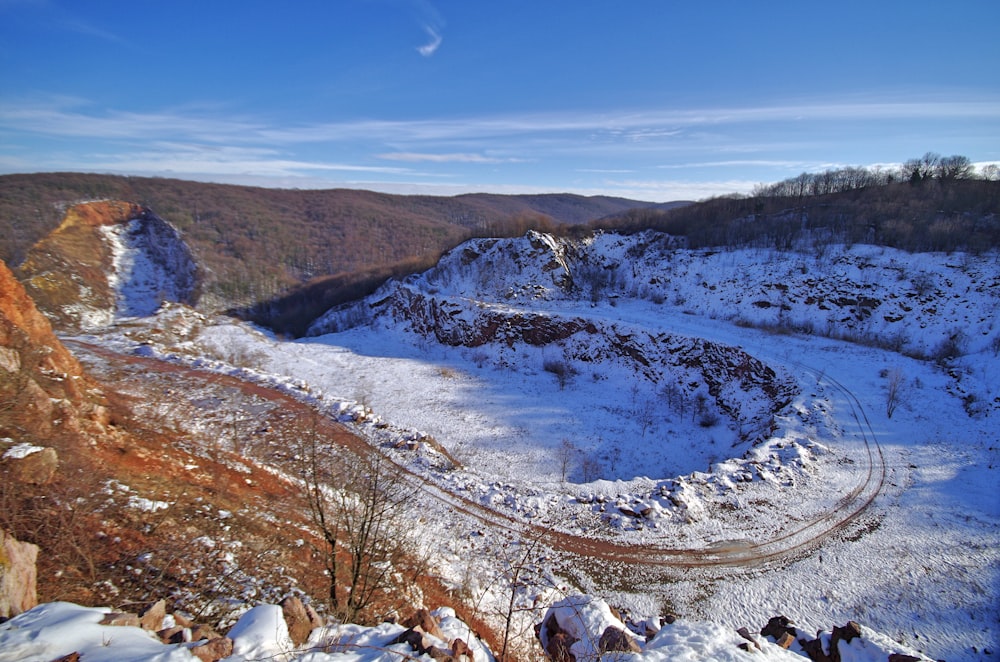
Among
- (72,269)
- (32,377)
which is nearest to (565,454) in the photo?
(32,377)

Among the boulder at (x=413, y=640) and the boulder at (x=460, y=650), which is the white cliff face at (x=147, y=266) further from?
the boulder at (x=460, y=650)

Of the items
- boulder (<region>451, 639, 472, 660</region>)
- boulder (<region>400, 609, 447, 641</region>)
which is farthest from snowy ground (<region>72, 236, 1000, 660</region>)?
boulder (<region>451, 639, 472, 660</region>)

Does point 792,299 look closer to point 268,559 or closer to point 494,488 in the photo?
point 494,488

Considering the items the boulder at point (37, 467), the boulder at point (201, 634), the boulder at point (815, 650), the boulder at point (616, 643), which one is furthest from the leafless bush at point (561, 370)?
the boulder at point (201, 634)

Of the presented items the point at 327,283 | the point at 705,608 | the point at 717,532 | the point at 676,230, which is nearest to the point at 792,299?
the point at 676,230

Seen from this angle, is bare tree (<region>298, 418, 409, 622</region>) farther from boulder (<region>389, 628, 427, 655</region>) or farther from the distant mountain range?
the distant mountain range

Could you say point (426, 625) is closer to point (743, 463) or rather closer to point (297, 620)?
point (297, 620)
